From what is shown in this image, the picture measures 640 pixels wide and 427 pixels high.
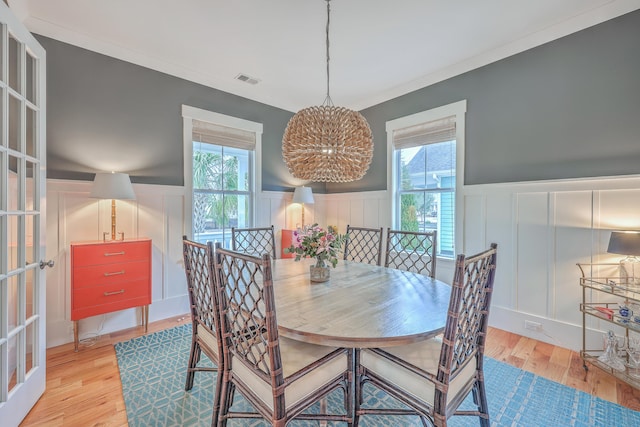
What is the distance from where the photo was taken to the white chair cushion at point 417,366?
1.25 metres

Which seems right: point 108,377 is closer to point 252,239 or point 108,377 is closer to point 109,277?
point 109,277

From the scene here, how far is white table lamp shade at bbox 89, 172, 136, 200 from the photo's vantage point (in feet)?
8.06

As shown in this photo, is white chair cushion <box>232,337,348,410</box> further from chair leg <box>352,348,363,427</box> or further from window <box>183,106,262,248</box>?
window <box>183,106,262,248</box>

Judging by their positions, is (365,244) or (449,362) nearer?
(449,362)

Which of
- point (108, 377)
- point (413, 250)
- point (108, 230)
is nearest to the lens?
point (108, 377)

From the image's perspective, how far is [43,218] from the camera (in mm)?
1924

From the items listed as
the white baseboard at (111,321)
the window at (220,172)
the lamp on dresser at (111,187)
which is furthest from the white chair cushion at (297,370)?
the window at (220,172)

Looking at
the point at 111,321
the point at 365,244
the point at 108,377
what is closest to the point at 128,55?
the point at 111,321

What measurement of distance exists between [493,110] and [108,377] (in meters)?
4.27

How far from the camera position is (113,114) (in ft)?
9.30

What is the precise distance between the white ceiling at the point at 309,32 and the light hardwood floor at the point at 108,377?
112 inches

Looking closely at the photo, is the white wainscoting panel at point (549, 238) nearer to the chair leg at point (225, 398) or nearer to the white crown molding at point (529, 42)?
the white crown molding at point (529, 42)

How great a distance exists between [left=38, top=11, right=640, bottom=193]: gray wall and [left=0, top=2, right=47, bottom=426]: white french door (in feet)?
2.68

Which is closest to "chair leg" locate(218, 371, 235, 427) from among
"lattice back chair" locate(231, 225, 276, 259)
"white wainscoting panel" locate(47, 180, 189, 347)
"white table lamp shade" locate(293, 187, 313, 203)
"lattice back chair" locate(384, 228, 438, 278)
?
"lattice back chair" locate(231, 225, 276, 259)
